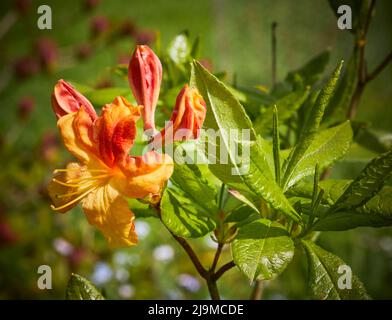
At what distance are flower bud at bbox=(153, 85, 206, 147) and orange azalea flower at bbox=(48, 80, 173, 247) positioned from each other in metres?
0.02

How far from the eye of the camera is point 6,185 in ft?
6.23

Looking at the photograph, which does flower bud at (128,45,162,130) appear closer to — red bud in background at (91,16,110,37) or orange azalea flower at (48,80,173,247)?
orange azalea flower at (48,80,173,247)

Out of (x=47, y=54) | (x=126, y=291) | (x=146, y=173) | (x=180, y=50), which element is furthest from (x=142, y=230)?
(x=146, y=173)

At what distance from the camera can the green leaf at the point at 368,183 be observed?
14.1 inches

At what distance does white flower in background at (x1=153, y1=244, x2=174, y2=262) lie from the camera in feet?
5.43

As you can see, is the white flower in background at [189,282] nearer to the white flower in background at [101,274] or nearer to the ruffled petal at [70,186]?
the white flower in background at [101,274]

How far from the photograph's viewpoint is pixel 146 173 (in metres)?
0.36

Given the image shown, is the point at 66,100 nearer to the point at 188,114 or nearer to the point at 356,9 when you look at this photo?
the point at 188,114

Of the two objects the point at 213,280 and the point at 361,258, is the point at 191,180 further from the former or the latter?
the point at 361,258

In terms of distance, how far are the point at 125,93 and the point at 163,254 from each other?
115 centimetres

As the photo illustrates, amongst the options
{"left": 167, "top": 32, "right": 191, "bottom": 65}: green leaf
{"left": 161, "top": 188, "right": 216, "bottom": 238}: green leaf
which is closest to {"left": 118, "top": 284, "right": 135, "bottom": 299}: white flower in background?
{"left": 167, "top": 32, "right": 191, "bottom": 65}: green leaf

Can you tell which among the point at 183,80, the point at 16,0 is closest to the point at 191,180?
the point at 183,80

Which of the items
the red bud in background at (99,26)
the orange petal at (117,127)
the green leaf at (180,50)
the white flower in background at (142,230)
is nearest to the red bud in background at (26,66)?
the red bud in background at (99,26)

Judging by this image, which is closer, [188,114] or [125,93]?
[188,114]
